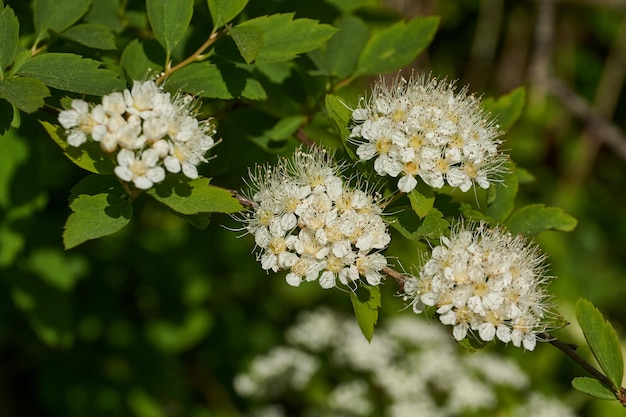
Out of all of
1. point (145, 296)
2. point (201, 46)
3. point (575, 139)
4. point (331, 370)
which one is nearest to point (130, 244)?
point (145, 296)

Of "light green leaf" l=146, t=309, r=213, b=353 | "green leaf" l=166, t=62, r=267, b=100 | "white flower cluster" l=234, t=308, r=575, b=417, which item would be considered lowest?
"light green leaf" l=146, t=309, r=213, b=353

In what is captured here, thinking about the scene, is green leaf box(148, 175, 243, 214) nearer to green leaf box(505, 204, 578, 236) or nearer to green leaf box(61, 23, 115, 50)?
green leaf box(61, 23, 115, 50)

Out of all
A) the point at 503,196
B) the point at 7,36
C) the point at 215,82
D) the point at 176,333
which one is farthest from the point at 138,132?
the point at 176,333

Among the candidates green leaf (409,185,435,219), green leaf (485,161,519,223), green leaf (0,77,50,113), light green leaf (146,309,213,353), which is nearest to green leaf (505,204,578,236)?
green leaf (485,161,519,223)

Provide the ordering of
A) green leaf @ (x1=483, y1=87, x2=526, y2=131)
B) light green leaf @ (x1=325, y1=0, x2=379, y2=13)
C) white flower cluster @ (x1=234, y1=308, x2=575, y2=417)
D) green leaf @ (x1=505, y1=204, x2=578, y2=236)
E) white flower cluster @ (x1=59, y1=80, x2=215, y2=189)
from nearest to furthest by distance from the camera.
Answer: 1. white flower cluster @ (x1=59, y1=80, x2=215, y2=189)
2. green leaf @ (x1=505, y1=204, x2=578, y2=236)
3. green leaf @ (x1=483, y1=87, x2=526, y2=131)
4. light green leaf @ (x1=325, y1=0, x2=379, y2=13)
5. white flower cluster @ (x1=234, y1=308, x2=575, y2=417)

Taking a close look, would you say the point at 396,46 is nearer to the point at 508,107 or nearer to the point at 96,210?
the point at 508,107

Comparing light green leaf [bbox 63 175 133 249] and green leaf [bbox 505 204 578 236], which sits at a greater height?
light green leaf [bbox 63 175 133 249]

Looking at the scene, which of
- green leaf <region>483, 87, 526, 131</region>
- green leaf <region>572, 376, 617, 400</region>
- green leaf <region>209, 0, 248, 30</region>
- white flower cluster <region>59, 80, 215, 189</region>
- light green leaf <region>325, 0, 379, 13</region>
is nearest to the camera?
white flower cluster <region>59, 80, 215, 189</region>
